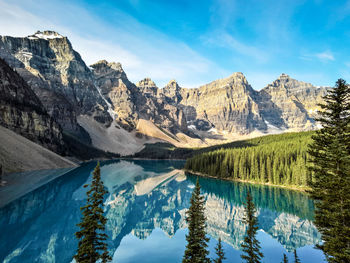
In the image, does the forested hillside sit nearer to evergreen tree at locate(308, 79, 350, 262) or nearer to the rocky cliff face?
evergreen tree at locate(308, 79, 350, 262)

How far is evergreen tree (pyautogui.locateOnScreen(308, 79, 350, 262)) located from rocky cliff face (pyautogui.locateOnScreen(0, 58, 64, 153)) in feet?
399

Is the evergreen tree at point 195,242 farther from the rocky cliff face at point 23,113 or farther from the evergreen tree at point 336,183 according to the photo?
the rocky cliff face at point 23,113

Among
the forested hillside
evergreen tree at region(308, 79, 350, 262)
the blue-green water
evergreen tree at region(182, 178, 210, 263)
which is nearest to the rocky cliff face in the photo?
the blue-green water

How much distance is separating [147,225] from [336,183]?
32278mm

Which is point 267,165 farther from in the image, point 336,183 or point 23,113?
point 23,113

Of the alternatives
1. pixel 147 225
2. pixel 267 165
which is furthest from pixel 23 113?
pixel 267 165

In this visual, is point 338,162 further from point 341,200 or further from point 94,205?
point 94,205

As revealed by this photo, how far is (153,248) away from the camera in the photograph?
28516mm

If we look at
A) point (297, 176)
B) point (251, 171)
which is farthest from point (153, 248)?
point (251, 171)

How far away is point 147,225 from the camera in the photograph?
38719mm

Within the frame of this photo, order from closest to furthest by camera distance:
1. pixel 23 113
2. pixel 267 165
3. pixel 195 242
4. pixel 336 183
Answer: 1. pixel 336 183
2. pixel 195 242
3. pixel 267 165
4. pixel 23 113

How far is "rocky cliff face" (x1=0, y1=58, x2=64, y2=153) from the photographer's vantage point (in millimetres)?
105875

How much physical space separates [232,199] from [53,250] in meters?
44.3

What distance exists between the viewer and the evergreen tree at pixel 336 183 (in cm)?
1263
